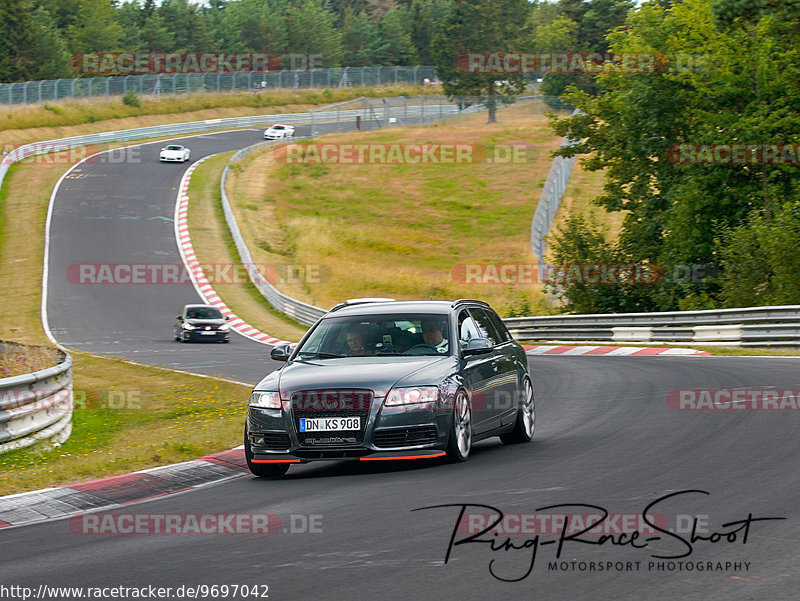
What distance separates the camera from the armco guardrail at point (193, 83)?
75.4m

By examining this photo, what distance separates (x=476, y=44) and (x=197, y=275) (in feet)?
207

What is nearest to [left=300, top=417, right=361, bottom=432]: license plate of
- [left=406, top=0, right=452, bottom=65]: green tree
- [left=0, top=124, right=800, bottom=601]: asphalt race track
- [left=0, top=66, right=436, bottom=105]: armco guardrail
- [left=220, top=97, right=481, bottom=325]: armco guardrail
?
[left=0, top=124, right=800, bottom=601]: asphalt race track

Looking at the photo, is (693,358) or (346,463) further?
(693,358)

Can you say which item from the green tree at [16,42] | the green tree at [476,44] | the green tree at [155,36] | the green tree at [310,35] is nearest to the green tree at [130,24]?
the green tree at [155,36]

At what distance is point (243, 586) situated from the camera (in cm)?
574

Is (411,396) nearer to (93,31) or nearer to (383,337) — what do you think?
(383,337)

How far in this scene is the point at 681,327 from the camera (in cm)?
2688

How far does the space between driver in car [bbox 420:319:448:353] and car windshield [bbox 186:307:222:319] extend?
2383 cm

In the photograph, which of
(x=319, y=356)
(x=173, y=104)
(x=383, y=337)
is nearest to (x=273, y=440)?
(x=319, y=356)

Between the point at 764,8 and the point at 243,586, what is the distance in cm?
2336

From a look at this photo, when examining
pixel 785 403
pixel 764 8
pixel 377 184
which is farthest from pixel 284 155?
pixel 785 403

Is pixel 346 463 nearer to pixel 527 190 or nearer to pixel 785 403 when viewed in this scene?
pixel 785 403

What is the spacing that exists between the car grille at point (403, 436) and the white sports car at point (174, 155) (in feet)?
200

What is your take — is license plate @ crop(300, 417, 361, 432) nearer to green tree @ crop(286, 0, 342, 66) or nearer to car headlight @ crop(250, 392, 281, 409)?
car headlight @ crop(250, 392, 281, 409)
